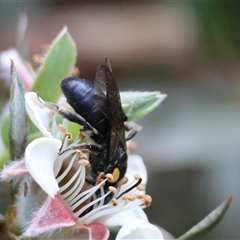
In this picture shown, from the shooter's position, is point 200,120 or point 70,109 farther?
point 200,120

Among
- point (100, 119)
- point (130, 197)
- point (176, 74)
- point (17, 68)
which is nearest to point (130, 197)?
point (130, 197)

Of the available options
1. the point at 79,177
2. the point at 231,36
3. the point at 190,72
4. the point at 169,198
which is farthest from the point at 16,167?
the point at 190,72

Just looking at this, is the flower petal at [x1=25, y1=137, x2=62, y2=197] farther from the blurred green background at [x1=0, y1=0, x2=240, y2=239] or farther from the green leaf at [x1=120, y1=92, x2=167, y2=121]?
the blurred green background at [x1=0, y1=0, x2=240, y2=239]

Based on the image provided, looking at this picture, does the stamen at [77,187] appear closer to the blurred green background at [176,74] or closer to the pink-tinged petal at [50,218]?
the pink-tinged petal at [50,218]

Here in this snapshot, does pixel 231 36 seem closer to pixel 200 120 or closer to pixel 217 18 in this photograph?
pixel 217 18

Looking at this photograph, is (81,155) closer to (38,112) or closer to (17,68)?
(38,112)

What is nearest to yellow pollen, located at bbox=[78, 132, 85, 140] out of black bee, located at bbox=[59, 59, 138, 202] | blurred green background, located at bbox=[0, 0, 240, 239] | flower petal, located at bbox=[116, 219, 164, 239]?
black bee, located at bbox=[59, 59, 138, 202]
